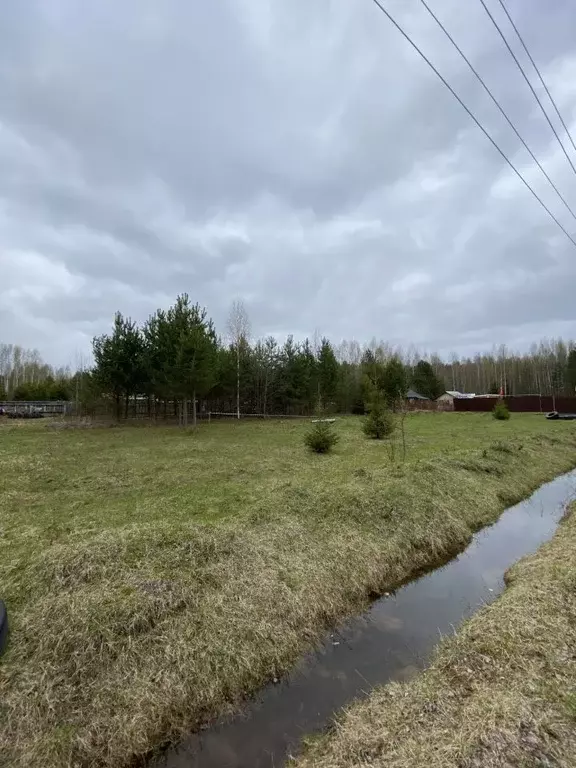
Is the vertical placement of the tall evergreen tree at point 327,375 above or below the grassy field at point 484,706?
above

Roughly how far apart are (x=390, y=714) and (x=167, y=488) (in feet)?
22.5

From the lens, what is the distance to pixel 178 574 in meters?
→ 5.00

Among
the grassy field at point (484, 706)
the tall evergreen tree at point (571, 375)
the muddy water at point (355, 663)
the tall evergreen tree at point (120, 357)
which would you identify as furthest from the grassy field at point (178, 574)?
the tall evergreen tree at point (571, 375)

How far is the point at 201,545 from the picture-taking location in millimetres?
5645

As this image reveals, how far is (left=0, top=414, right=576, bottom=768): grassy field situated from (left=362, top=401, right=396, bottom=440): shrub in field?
21.1 feet

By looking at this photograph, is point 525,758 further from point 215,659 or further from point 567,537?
point 567,537

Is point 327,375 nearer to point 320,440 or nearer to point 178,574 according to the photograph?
point 320,440

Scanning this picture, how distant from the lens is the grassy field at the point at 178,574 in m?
3.49

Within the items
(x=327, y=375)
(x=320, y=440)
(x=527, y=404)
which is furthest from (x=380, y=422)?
(x=527, y=404)

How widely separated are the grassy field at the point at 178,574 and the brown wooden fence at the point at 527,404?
34.6 meters

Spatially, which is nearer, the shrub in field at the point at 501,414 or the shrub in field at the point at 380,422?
the shrub in field at the point at 380,422

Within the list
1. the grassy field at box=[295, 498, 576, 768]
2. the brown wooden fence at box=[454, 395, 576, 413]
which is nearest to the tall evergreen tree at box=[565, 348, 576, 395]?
the brown wooden fence at box=[454, 395, 576, 413]

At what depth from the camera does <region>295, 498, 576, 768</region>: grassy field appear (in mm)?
2699

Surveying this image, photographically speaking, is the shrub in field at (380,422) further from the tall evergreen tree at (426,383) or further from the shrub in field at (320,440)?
the tall evergreen tree at (426,383)
